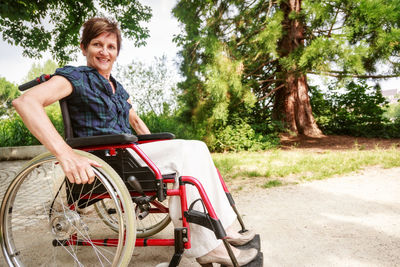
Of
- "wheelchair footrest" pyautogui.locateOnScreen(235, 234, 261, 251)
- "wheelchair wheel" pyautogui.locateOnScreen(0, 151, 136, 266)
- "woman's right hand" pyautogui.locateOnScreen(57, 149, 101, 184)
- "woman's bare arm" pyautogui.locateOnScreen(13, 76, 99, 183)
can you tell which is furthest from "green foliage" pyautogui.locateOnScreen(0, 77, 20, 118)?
"wheelchair footrest" pyautogui.locateOnScreen(235, 234, 261, 251)

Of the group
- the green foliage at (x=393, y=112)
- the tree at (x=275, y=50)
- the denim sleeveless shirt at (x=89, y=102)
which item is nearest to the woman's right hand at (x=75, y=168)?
the denim sleeveless shirt at (x=89, y=102)

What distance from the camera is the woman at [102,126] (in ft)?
3.89

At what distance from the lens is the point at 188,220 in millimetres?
1281

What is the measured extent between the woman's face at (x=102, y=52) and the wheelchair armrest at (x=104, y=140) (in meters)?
0.56

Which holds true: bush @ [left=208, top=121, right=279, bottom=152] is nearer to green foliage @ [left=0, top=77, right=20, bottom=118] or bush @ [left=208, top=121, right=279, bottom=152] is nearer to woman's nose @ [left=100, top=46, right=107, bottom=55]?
woman's nose @ [left=100, top=46, right=107, bottom=55]

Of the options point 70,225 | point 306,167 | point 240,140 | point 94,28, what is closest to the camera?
point 70,225

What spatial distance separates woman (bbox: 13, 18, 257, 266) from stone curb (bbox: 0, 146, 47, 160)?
531 centimetres

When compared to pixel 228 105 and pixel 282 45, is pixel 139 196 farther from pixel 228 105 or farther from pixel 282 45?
pixel 282 45

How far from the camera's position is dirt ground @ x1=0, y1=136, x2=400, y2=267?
5.43 ft

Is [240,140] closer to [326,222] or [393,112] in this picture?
[326,222]

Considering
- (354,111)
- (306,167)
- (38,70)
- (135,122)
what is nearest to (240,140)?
(306,167)

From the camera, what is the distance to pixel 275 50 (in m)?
6.04

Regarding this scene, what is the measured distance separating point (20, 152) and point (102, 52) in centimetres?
571

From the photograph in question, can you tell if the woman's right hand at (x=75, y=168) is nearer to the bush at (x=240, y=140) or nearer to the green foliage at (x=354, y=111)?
the bush at (x=240, y=140)
